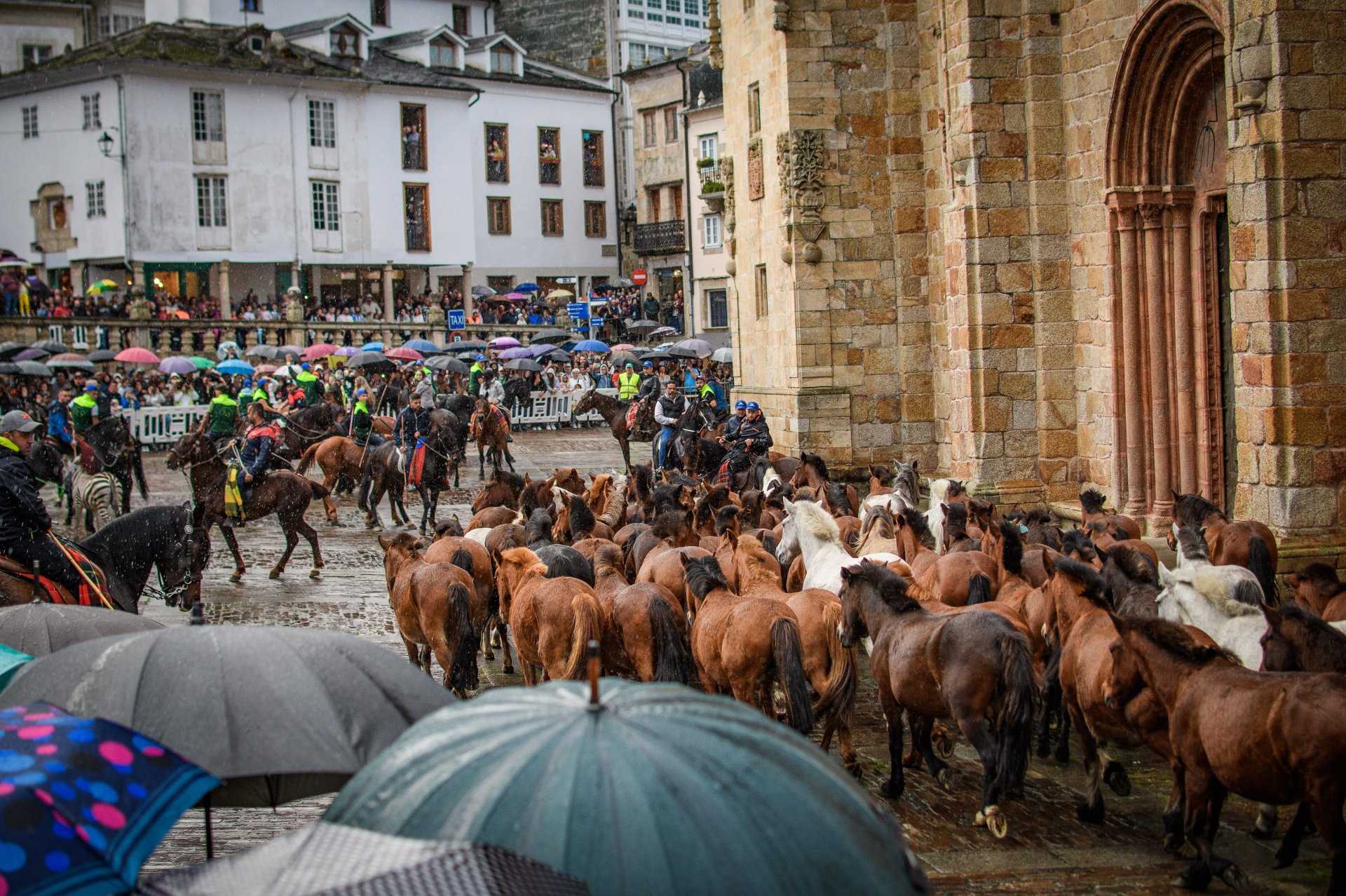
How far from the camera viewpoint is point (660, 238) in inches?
2356

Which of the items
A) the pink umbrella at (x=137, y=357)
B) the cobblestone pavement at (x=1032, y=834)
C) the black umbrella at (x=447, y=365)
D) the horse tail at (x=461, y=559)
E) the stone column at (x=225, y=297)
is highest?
the stone column at (x=225, y=297)

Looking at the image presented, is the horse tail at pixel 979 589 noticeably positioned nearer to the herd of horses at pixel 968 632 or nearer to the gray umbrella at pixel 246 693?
the herd of horses at pixel 968 632

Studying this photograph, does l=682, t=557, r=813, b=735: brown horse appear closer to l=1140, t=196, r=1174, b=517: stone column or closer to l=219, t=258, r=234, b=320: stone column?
l=1140, t=196, r=1174, b=517: stone column

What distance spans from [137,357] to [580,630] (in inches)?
1201

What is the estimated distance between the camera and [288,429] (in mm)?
27641

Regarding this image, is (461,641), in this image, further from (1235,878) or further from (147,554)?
(1235,878)

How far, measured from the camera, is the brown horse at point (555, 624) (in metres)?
10.5

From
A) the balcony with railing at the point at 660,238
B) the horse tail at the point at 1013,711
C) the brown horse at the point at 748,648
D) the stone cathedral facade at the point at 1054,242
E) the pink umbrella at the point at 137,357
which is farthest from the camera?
the balcony with railing at the point at 660,238

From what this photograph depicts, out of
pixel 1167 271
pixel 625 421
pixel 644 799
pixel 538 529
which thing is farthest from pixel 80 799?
pixel 625 421

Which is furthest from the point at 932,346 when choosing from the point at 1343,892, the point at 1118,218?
the point at 1343,892

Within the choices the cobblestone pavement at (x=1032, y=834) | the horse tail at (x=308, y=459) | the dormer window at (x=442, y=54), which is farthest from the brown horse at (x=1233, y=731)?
the dormer window at (x=442, y=54)

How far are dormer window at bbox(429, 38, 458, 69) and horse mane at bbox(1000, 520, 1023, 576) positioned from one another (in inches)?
2058

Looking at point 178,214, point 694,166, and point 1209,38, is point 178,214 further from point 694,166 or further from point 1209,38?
point 1209,38

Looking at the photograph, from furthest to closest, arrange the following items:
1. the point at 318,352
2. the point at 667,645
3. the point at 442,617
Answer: the point at 318,352 → the point at 442,617 → the point at 667,645
